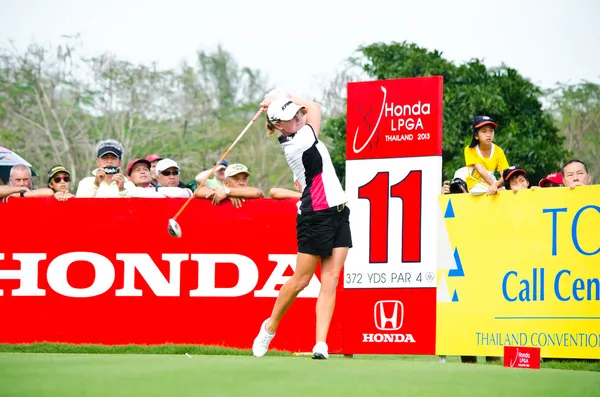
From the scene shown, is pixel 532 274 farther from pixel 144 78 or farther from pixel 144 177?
pixel 144 78

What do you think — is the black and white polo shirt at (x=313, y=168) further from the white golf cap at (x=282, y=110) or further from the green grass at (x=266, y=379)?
the green grass at (x=266, y=379)

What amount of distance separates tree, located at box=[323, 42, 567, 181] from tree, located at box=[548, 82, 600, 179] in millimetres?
17457

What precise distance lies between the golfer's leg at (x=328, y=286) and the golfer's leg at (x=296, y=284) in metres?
0.11

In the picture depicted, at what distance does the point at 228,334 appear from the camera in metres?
11.9

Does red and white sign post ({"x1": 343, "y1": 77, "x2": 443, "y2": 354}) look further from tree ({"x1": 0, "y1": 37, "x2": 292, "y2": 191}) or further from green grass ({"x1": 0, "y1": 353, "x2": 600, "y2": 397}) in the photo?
tree ({"x1": 0, "y1": 37, "x2": 292, "y2": 191})

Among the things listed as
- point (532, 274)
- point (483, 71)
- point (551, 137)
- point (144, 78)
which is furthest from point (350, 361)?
point (144, 78)

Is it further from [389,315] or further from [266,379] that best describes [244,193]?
[266,379]

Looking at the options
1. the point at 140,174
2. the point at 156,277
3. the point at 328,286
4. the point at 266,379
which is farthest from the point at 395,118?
the point at 266,379

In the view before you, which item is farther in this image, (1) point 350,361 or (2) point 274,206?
(2) point 274,206

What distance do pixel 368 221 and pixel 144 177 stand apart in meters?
2.73

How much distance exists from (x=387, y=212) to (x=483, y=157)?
1351 mm

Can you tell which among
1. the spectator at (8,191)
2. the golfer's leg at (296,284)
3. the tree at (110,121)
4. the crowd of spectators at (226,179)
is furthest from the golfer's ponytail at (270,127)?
the tree at (110,121)

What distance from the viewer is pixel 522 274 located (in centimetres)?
1064

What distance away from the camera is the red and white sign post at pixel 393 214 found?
1129 cm
